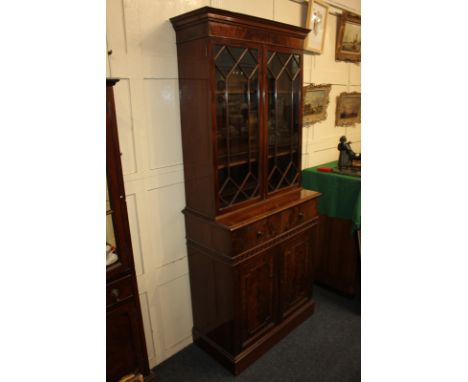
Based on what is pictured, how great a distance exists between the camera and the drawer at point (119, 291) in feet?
5.20

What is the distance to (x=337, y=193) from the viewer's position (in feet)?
9.27

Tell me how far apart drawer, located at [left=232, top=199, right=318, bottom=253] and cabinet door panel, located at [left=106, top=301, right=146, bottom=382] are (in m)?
0.67

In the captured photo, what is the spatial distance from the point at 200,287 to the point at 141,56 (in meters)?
1.50

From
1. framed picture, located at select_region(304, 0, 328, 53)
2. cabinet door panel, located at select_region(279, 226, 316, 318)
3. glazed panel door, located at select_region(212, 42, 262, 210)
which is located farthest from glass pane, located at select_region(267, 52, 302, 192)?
framed picture, located at select_region(304, 0, 328, 53)

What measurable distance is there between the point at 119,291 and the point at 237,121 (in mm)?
1151

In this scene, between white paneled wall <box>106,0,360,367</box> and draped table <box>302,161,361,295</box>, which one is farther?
draped table <box>302,161,361,295</box>

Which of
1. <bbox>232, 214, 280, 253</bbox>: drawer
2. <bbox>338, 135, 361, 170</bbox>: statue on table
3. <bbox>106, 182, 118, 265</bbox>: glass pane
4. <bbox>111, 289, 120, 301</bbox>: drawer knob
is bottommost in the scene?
<bbox>111, 289, 120, 301</bbox>: drawer knob

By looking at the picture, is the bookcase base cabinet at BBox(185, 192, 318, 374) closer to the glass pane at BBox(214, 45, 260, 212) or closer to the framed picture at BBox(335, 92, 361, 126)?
the glass pane at BBox(214, 45, 260, 212)

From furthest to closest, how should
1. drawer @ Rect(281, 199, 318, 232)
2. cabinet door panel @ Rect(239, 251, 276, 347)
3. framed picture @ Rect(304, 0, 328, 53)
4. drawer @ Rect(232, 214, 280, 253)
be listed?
framed picture @ Rect(304, 0, 328, 53) → drawer @ Rect(281, 199, 318, 232) → cabinet door panel @ Rect(239, 251, 276, 347) → drawer @ Rect(232, 214, 280, 253)

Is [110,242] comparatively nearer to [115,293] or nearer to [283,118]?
[115,293]

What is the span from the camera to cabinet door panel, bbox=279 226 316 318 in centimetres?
237
